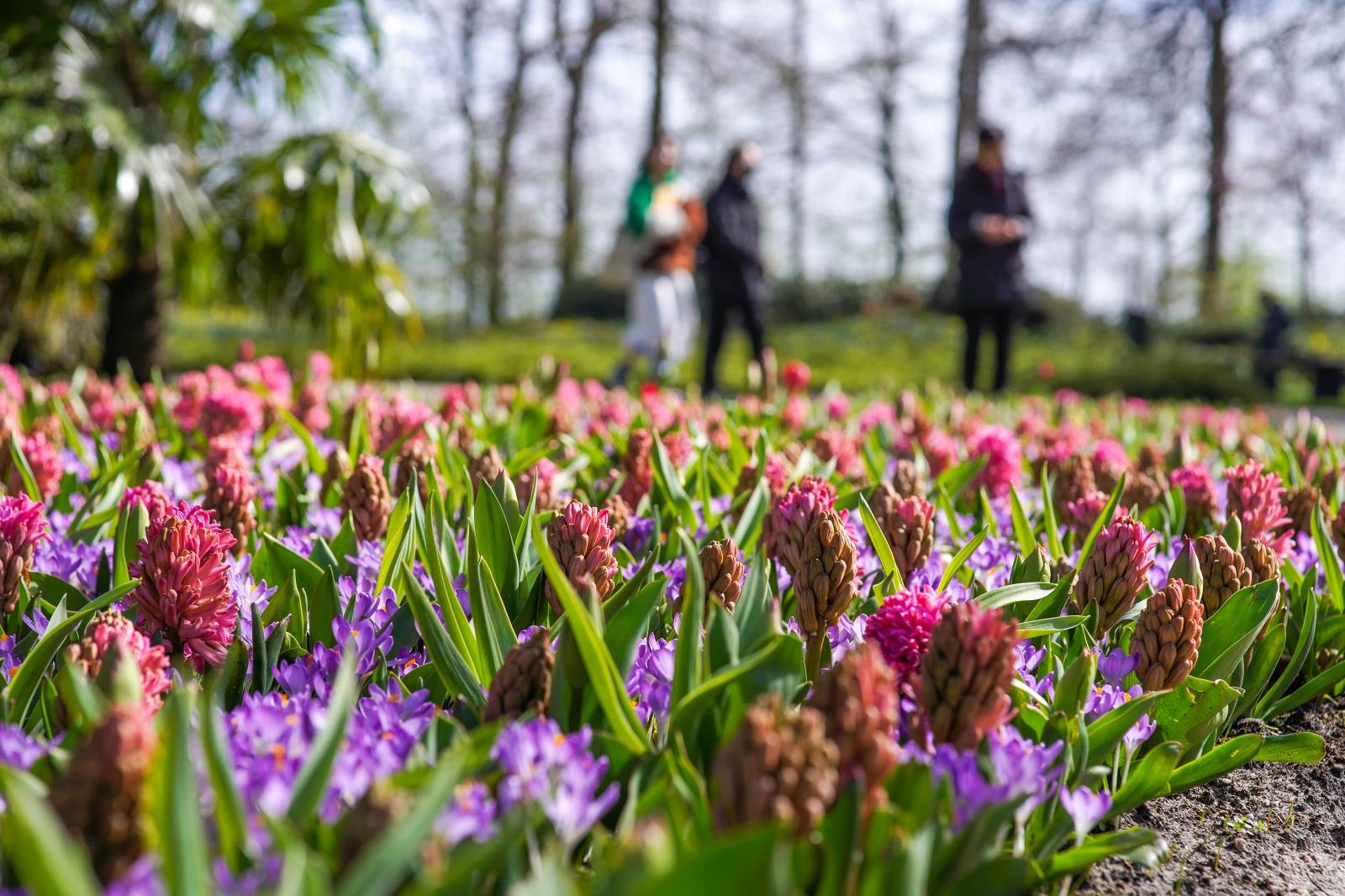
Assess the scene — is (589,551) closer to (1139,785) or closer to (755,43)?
(1139,785)

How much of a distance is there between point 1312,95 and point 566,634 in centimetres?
2209

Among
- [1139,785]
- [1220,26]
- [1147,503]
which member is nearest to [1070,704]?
[1139,785]

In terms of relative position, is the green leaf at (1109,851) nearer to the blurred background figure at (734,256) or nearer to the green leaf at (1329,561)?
the green leaf at (1329,561)

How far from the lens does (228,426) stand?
2836 millimetres

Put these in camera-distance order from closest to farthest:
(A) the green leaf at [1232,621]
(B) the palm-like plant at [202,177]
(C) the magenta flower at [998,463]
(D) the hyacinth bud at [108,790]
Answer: (D) the hyacinth bud at [108,790] < (A) the green leaf at [1232,621] < (C) the magenta flower at [998,463] < (B) the palm-like plant at [202,177]

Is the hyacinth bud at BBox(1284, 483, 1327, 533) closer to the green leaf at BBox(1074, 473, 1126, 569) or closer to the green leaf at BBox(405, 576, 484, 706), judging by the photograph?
the green leaf at BBox(1074, 473, 1126, 569)

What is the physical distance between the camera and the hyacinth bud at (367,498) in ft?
6.07

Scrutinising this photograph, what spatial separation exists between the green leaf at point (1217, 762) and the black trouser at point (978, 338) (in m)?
7.15

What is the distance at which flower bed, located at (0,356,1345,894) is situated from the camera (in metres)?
0.79

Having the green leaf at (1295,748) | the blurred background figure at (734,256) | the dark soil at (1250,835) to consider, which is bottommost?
the dark soil at (1250,835)

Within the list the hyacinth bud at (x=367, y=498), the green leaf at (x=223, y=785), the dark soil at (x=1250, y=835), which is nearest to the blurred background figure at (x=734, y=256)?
the hyacinth bud at (x=367, y=498)

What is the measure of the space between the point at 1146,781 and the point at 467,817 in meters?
0.77

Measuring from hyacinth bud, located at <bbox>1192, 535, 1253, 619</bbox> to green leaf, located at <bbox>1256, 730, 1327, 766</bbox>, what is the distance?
0.21 metres

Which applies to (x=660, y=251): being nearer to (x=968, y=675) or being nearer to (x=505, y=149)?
(x=968, y=675)
